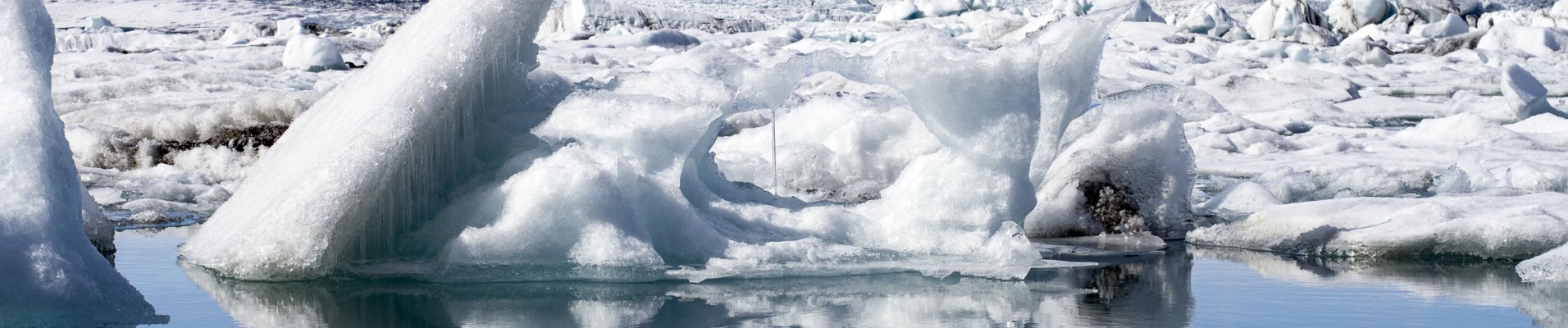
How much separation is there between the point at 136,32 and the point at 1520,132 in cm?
1803

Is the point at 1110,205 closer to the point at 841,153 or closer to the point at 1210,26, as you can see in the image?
the point at 841,153

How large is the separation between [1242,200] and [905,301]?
9.92 ft

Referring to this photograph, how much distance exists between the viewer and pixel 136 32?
2119 cm

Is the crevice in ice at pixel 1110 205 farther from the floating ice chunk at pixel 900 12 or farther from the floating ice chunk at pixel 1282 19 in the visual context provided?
the floating ice chunk at pixel 900 12

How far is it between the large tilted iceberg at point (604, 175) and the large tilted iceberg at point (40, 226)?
598mm

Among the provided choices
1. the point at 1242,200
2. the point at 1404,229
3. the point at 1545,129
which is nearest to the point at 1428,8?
the point at 1545,129

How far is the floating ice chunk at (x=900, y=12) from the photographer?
30.4 meters

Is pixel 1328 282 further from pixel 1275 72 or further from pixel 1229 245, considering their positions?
pixel 1275 72

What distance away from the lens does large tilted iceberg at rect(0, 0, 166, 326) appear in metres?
3.09

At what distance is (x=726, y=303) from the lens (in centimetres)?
369

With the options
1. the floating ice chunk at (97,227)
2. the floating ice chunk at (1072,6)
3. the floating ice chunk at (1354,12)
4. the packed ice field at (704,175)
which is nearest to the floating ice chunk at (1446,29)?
the floating ice chunk at (1354,12)

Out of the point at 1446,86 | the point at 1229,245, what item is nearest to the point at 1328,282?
the point at 1229,245

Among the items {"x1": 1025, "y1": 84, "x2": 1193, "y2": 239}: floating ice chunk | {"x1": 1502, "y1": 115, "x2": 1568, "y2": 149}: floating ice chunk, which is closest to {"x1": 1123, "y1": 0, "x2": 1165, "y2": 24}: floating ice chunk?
{"x1": 1502, "y1": 115, "x2": 1568, "y2": 149}: floating ice chunk

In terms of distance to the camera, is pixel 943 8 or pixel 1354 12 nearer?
pixel 1354 12
